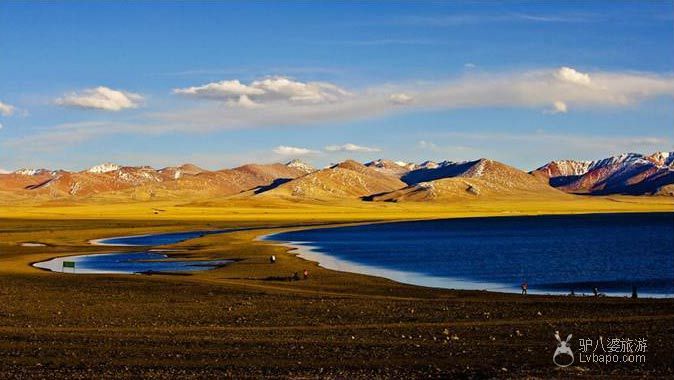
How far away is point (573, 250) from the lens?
89375 millimetres

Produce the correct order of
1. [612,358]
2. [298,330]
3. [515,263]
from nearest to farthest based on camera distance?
[612,358], [298,330], [515,263]

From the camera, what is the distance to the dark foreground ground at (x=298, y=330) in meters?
20.0

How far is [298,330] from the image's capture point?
27.4 metres

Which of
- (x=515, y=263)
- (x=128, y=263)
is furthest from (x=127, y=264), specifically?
(x=515, y=263)

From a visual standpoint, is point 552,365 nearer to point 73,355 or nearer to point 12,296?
point 73,355

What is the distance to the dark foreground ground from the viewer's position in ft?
65.6

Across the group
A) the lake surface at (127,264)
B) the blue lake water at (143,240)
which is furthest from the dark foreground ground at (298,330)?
the blue lake water at (143,240)

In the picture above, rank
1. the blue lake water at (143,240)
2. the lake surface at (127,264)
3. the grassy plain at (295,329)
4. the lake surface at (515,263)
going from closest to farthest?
1. the grassy plain at (295,329)
2. the lake surface at (515,263)
3. the lake surface at (127,264)
4. the blue lake water at (143,240)

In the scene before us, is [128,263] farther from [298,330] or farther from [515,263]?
[298,330]

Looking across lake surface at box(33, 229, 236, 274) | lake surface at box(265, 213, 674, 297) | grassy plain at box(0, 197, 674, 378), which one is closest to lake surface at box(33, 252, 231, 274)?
lake surface at box(33, 229, 236, 274)

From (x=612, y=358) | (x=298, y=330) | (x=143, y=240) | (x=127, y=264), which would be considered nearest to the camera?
(x=612, y=358)

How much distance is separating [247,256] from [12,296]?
3821 cm

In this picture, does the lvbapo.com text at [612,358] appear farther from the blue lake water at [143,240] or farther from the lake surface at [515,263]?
the blue lake water at [143,240]

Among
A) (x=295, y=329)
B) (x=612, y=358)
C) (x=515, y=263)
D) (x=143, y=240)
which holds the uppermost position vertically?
(x=612, y=358)
